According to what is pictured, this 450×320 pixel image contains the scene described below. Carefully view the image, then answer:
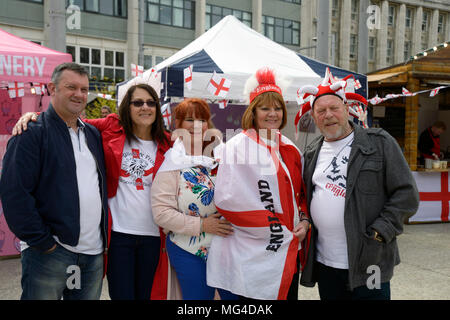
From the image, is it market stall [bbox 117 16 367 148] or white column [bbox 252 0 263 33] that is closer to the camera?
market stall [bbox 117 16 367 148]

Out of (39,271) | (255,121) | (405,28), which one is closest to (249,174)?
(255,121)

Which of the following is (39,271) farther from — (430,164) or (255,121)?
(430,164)

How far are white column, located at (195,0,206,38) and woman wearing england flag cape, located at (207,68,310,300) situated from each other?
23.4 metres

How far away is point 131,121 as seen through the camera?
261 cm

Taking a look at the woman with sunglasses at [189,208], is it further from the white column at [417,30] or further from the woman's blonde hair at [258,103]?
the white column at [417,30]

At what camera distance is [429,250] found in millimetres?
5672

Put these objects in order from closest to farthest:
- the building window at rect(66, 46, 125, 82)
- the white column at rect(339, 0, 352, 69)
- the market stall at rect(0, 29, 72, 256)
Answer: the market stall at rect(0, 29, 72, 256) → the building window at rect(66, 46, 125, 82) → the white column at rect(339, 0, 352, 69)

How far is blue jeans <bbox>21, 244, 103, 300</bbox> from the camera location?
7.13ft

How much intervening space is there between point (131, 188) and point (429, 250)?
4814 mm

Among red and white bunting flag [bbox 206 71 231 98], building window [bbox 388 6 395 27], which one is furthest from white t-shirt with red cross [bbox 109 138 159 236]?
building window [bbox 388 6 395 27]

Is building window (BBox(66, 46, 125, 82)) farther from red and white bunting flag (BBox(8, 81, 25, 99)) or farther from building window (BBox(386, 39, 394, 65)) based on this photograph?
building window (BBox(386, 39, 394, 65))

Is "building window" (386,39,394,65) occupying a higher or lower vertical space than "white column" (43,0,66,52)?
higher

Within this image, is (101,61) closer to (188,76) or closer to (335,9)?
(188,76)

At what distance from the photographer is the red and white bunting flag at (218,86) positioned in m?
4.84
